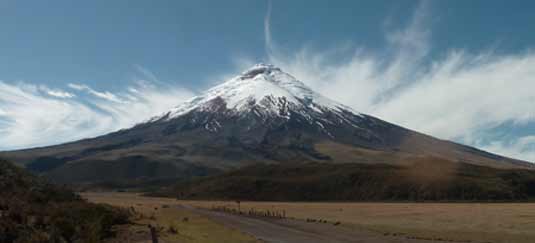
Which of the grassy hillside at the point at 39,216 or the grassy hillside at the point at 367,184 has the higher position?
the grassy hillside at the point at 367,184

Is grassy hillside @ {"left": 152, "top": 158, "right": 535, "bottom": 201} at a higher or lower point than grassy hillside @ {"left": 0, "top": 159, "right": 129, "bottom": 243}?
higher

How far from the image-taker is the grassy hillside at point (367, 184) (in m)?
122

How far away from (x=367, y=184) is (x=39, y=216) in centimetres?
12017

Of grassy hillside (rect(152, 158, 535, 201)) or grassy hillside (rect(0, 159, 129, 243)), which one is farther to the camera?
grassy hillside (rect(152, 158, 535, 201))

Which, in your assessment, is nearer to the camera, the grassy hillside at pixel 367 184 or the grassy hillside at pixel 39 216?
the grassy hillside at pixel 39 216

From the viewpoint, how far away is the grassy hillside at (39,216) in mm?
20188

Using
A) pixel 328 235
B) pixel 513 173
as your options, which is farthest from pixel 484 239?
pixel 513 173

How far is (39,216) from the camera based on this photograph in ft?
78.3

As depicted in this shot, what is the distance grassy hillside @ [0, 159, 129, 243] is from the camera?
66.2 ft

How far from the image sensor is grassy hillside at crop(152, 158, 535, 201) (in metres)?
122

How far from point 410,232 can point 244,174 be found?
13234cm

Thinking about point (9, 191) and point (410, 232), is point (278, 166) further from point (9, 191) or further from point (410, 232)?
point (9, 191)

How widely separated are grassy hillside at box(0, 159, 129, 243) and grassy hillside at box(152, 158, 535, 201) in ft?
328

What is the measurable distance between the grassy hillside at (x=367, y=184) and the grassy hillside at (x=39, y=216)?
99.9 meters
